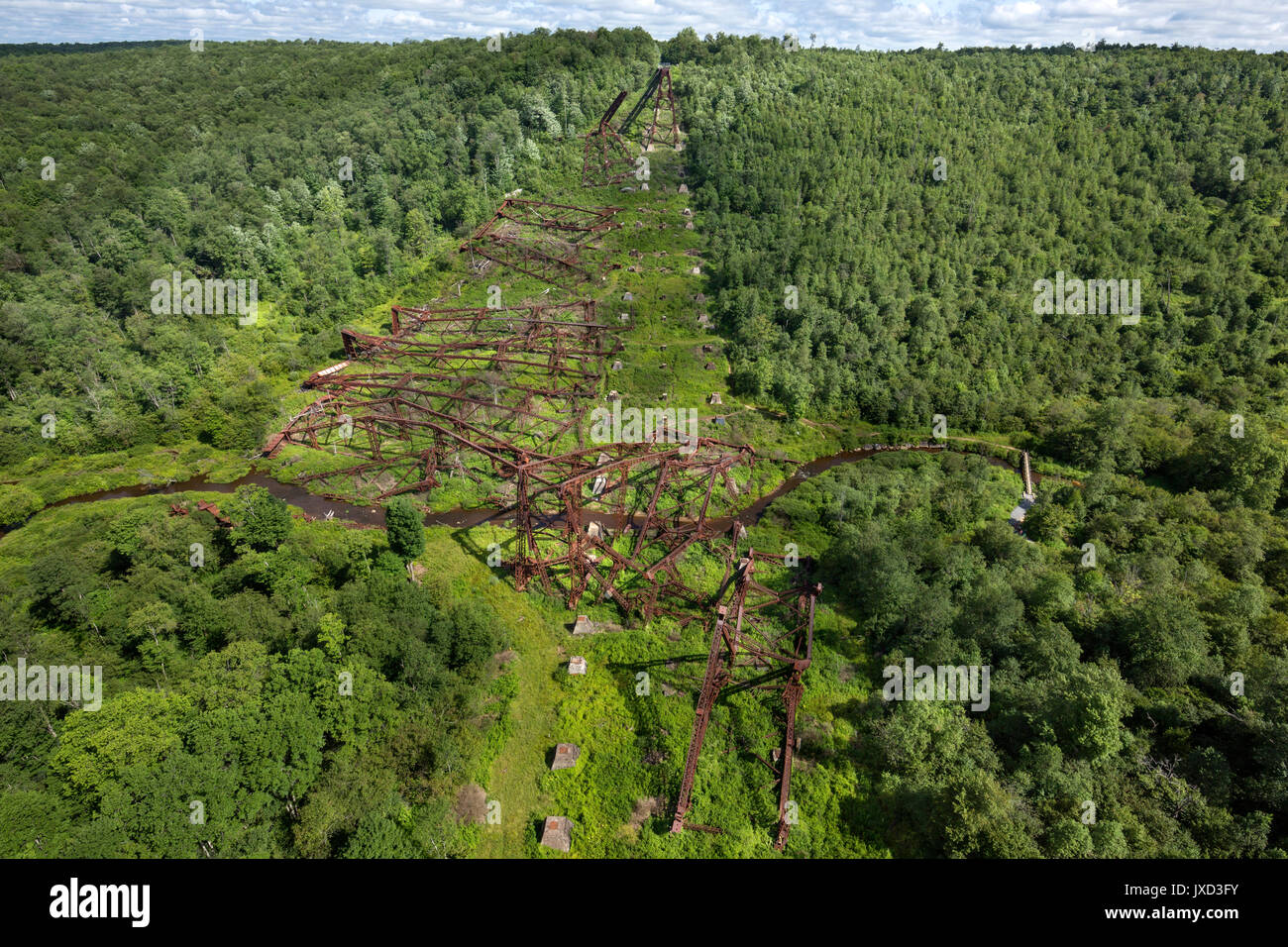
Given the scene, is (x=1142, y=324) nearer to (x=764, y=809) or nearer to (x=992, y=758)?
(x=992, y=758)
